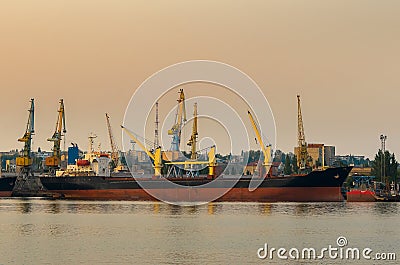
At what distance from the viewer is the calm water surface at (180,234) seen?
45.7 meters

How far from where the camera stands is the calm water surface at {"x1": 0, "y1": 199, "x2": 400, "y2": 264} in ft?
150

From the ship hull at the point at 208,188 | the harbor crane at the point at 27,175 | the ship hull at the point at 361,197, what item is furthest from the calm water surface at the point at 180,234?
the harbor crane at the point at 27,175

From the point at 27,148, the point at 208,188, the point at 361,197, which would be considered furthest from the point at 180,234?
the point at 27,148

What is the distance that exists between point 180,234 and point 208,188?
53.8 m

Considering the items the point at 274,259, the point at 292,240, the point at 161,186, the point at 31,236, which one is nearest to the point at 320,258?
the point at 274,259

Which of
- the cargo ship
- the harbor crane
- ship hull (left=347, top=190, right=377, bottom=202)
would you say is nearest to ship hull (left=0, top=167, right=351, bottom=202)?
the cargo ship

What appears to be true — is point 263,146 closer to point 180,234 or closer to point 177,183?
point 177,183

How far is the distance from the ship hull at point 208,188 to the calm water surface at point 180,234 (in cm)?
2316

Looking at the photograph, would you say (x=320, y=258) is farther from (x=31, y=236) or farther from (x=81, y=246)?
(x=31, y=236)

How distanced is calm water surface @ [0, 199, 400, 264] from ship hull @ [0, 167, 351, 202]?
23.2m

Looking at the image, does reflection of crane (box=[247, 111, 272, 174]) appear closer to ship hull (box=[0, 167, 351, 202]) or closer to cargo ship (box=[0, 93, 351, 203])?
cargo ship (box=[0, 93, 351, 203])

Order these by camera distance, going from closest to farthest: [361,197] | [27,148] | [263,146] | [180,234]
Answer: [180,234], [361,197], [263,146], [27,148]

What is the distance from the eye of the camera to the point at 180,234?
57469 mm

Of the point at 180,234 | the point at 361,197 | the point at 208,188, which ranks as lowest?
A: the point at 180,234
